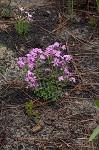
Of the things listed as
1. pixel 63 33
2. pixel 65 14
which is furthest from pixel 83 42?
pixel 65 14

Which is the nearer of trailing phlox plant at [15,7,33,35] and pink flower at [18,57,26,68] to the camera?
pink flower at [18,57,26,68]

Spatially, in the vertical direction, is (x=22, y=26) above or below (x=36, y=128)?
above

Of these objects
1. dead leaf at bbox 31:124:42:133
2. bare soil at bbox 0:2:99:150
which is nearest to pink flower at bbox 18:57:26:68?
bare soil at bbox 0:2:99:150

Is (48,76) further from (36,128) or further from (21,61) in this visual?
(36,128)

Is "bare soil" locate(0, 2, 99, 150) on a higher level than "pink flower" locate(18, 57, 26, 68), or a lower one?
lower

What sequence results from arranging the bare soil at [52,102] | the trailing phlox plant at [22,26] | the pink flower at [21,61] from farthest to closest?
the trailing phlox plant at [22,26] < the pink flower at [21,61] < the bare soil at [52,102]

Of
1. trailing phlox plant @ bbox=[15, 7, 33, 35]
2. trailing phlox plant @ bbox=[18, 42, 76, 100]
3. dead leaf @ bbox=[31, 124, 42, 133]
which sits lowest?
dead leaf @ bbox=[31, 124, 42, 133]

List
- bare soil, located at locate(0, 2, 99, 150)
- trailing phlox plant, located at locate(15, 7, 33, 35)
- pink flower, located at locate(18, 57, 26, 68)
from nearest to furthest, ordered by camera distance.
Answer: bare soil, located at locate(0, 2, 99, 150), pink flower, located at locate(18, 57, 26, 68), trailing phlox plant, located at locate(15, 7, 33, 35)

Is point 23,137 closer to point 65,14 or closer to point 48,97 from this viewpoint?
point 48,97

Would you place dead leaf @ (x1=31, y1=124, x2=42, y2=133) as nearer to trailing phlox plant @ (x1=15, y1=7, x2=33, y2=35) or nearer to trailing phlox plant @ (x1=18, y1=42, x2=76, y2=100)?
trailing phlox plant @ (x1=18, y1=42, x2=76, y2=100)

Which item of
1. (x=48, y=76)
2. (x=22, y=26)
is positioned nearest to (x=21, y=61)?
(x=48, y=76)

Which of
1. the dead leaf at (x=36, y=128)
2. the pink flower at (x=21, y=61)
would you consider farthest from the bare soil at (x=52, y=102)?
the pink flower at (x=21, y=61)

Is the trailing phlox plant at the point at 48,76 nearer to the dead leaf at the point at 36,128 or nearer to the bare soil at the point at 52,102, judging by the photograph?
the bare soil at the point at 52,102
